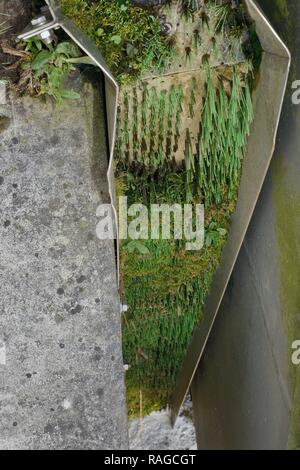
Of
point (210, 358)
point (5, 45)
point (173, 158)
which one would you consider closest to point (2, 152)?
point (5, 45)

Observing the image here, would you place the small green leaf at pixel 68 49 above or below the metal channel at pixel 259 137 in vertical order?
above

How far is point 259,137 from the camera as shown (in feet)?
7.80

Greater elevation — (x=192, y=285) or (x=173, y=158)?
(x=173, y=158)

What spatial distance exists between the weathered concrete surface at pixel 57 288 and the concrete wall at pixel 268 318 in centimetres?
69

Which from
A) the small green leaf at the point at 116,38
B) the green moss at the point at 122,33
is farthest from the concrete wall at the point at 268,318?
the small green leaf at the point at 116,38

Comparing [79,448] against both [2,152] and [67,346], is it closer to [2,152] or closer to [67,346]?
[67,346]

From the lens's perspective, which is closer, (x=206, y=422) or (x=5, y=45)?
(x=5, y=45)

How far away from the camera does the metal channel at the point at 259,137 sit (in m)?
2.14

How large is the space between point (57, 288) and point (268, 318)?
3.17 ft

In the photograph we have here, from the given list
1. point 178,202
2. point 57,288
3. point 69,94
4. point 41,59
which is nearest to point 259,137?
point 178,202

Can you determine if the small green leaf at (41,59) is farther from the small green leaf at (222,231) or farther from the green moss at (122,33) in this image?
the small green leaf at (222,231)

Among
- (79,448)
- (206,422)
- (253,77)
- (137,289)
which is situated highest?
(253,77)

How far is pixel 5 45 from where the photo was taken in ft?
7.20
